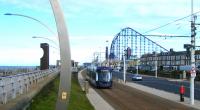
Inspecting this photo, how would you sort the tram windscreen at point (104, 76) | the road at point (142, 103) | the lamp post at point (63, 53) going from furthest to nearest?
1. the tram windscreen at point (104, 76)
2. the road at point (142, 103)
3. the lamp post at point (63, 53)

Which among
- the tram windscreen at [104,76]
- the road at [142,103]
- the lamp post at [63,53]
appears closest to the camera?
the lamp post at [63,53]

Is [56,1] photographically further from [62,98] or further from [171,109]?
[171,109]

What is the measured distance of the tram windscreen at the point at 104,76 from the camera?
66.4m

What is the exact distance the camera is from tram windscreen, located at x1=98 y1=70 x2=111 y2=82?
66.4m

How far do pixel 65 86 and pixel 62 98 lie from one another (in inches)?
14.1

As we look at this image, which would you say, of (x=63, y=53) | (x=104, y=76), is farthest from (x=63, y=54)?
(x=104, y=76)

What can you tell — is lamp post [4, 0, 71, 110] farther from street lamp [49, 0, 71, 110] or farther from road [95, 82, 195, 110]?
road [95, 82, 195, 110]

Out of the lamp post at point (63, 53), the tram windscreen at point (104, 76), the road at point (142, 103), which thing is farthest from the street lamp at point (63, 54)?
the tram windscreen at point (104, 76)

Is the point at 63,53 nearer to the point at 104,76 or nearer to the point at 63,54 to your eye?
the point at 63,54

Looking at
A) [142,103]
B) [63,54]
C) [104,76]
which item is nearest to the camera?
[63,54]

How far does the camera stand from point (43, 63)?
76.8 m

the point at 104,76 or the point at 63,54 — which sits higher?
the point at 63,54

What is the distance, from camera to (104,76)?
66438 millimetres

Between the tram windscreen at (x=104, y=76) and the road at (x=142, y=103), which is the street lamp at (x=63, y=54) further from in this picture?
the tram windscreen at (x=104, y=76)
